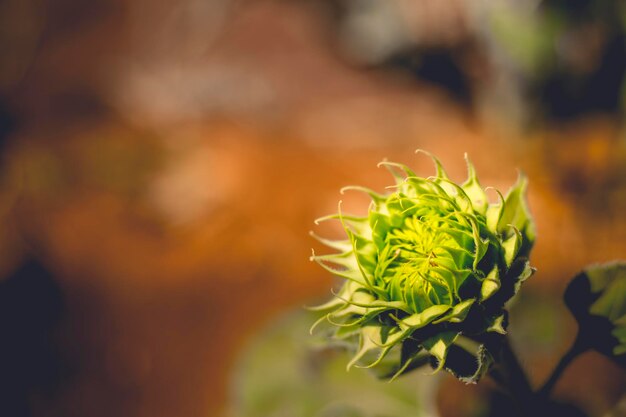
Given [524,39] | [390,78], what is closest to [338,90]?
Answer: [390,78]

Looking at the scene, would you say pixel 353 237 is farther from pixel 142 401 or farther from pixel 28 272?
pixel 28 272

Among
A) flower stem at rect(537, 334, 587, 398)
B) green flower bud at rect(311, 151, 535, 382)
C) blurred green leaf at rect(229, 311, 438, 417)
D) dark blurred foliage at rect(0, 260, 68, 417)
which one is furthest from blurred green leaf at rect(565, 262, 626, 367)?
dark blurred foliage at rect(0, 260, 68, 417)

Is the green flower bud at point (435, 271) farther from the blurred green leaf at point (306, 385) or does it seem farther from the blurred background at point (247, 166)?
the blurred background at point (247, 166)

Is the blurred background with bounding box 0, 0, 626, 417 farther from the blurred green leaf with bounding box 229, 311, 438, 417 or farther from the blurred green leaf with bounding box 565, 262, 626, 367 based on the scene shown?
the blurred green leaf with bounding box 565, 262, 626, 367

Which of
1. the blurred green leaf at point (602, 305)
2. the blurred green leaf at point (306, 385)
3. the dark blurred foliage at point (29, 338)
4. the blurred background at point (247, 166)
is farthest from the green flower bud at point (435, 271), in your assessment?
the dark blurred foliage at point (29, 338)

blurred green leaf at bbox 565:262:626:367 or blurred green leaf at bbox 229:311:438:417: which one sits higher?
blurred green leaf at bbox 565:262:626:367

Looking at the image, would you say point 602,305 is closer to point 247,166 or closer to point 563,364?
point 563,364

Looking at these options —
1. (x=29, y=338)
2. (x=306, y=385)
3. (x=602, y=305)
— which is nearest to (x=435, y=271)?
(x=602, y=305)
